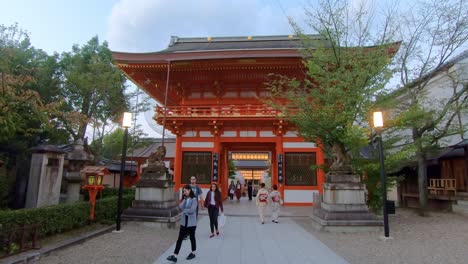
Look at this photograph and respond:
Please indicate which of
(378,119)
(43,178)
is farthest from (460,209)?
(43,178)

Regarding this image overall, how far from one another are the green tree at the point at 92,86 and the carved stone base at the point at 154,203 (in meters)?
8.48

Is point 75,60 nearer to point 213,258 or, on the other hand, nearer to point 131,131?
point 131,131

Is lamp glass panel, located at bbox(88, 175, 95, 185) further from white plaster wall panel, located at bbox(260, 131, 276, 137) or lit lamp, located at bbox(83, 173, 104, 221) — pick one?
white plaster wall panel, located at bbox(260, 131, 276, 137)

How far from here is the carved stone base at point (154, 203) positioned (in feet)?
33.4

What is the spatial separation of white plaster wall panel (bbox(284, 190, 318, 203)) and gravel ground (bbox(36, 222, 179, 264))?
9.34 meters

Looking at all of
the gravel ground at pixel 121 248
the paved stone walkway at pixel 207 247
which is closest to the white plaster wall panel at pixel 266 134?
the paved stone walkway at pixel 207 247

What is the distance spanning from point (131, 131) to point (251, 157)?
68.2ft

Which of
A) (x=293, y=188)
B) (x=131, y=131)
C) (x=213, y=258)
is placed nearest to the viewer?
(x=213, y=258)

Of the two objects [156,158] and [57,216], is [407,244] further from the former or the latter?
[57,216]

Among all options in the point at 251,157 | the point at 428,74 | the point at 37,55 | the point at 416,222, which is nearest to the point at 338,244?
the point at 416,222

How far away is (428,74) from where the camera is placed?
46.9 ft

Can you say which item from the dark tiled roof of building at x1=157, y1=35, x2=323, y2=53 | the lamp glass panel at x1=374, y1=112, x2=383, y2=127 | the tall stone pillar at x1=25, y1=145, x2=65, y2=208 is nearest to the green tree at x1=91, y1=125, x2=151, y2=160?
the dark tiled roof of building at x1=157, y1=35, x2=323, y2=53

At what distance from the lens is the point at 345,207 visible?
32.0ft

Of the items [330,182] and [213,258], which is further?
[330,182]
